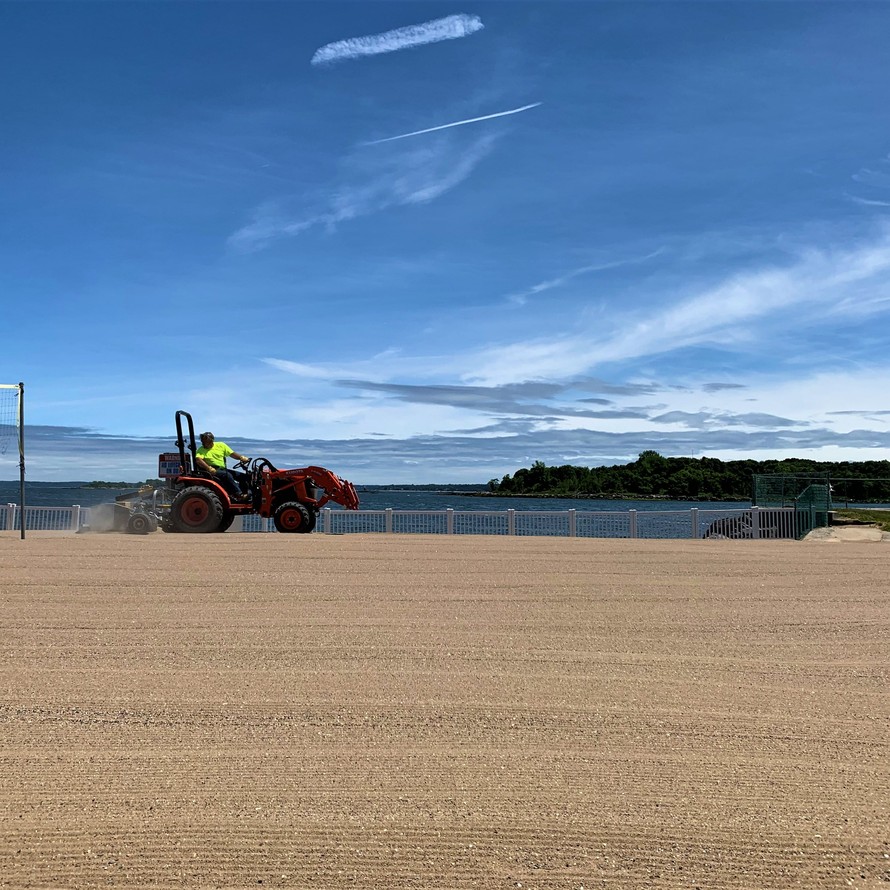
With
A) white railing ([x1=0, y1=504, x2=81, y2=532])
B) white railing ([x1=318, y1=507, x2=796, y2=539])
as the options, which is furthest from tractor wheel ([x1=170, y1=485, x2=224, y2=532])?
white railing ([x1=0, y1=504, x2=81, y2=532])

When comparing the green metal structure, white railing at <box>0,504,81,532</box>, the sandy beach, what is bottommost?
the sandy beach

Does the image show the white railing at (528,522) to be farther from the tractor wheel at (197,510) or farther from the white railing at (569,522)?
the tractor wheel at (197,510)

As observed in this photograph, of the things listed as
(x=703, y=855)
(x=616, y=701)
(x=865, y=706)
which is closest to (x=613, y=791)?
(x=703, y=855)

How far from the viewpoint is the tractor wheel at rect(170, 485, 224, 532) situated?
19672 millimetres

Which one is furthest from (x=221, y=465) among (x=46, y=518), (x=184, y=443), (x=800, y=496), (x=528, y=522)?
(x=800, y=496)

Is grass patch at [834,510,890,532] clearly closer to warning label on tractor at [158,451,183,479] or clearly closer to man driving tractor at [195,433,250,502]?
man driving tractor at [195,433,250,502]

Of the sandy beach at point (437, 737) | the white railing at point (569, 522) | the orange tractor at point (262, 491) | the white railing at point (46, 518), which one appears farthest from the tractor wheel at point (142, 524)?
the sandy beach at point (437, 737)

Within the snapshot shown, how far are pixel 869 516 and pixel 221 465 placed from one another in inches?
807

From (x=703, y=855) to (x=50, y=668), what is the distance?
→ 5.70 meters

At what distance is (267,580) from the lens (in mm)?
12336

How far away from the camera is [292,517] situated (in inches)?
798

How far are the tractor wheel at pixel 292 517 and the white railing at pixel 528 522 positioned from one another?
3706 mm

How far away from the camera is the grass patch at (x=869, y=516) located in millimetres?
26062

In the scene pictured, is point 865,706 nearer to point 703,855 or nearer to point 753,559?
point 703,855
